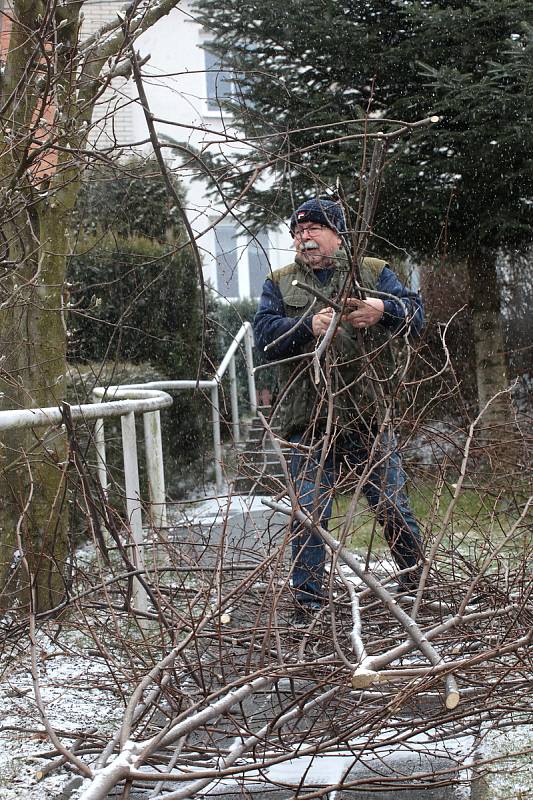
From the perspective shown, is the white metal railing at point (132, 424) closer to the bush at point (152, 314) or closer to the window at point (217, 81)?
the window at point (217, 81)

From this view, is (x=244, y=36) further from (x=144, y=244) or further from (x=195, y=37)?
(x=195, y=37)

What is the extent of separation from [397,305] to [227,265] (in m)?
0.72

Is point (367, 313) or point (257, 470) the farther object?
point (367, 313)

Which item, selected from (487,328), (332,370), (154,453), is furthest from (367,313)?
(487,328)

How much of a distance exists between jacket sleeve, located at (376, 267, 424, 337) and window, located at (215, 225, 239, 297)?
0.65 metres

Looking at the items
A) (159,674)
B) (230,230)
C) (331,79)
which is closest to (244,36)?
(331,79)

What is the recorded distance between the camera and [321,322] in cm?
377

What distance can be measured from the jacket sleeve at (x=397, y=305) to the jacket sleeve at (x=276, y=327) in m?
0.33

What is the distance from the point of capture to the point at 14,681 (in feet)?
11.9

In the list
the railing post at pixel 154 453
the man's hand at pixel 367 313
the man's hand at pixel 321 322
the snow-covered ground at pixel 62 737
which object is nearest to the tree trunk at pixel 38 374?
the railing post at pixel 154 453

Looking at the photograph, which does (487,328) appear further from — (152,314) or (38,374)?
(38,374)

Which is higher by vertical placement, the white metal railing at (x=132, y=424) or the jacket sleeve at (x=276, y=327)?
the jacket sleeve at (x=276, y=327)

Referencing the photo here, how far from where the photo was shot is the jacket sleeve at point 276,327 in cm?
409

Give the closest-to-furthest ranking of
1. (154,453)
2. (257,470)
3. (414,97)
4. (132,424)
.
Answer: (257,470), (132,424), (154,453), (414,97)
